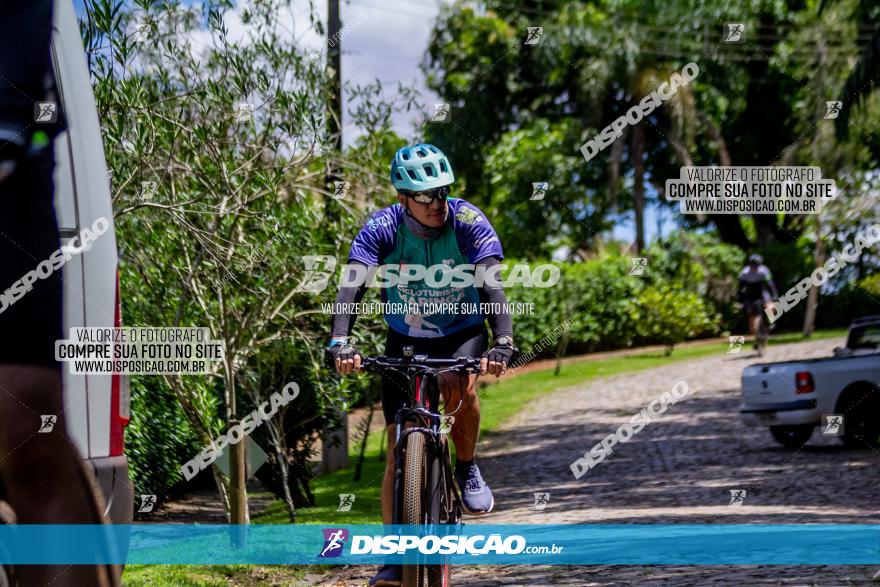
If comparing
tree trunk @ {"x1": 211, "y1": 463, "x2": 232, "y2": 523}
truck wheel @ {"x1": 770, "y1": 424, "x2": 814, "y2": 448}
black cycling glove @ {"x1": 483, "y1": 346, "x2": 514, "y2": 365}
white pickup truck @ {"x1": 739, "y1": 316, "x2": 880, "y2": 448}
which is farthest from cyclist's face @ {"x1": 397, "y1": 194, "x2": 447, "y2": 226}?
truck wheel @ {"x1": 770, "y1": 424, "x2": 814, "y2": 448}

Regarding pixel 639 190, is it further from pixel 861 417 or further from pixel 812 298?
pixel 861 417

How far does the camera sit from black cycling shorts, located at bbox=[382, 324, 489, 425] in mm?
5984

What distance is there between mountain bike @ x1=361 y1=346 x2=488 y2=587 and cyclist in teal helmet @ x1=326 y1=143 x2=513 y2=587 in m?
0.18

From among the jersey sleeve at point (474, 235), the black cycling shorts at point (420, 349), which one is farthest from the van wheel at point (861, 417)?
the jersey sleeve at point (474, 235)

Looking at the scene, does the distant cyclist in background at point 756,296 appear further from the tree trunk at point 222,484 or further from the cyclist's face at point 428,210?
the cyclist's face at point 428,210

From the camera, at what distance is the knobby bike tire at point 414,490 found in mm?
5441

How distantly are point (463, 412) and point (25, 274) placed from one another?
7.78ft

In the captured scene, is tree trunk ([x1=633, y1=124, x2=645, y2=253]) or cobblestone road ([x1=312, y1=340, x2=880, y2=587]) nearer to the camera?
cobblestone road ([x1=312, y1=340, x2=880, y2=587])

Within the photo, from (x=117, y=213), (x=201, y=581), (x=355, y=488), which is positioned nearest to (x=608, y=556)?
(x=201, y=581)

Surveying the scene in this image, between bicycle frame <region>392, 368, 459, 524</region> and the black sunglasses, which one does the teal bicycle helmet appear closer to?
the black sunglasses

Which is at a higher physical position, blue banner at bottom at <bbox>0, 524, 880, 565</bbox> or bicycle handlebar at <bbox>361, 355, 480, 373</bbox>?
bicycle handlebar at <bbox>361, 355, 480, 373</bbox>

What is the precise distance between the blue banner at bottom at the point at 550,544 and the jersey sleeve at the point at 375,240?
1.76m

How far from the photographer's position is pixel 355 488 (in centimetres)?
1261

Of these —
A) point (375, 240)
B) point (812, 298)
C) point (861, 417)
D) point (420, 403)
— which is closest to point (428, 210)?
point (375, 240)
